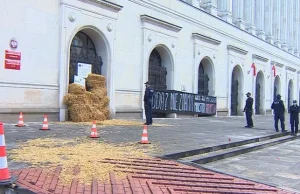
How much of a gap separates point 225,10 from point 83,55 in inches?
643

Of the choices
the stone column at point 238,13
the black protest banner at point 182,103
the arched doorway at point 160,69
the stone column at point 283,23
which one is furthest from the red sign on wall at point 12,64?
the stone column at point 283,23

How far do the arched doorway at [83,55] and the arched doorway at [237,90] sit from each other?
16255 mm

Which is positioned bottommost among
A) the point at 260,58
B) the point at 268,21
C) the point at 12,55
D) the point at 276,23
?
the point at 12,55

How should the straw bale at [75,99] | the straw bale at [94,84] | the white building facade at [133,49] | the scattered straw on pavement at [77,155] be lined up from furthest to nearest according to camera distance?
the straw bale at [94,84] → the straw bale at [75,99] → the white building facade at [133,49] → the scattered straw on pavement at [77,155]

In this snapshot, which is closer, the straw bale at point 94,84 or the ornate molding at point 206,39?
the straw bale at point 94,84

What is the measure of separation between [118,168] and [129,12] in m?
13.0

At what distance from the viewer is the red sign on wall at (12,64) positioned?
12.2 m

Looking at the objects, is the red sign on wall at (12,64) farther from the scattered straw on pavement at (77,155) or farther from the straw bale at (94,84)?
the scattered straw on pavement at (77,155)

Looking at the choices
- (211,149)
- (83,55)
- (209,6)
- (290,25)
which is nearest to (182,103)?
(83,55)

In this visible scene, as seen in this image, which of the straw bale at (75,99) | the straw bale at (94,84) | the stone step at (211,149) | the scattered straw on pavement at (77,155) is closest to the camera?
the scattered straw on pavement at (77,155)

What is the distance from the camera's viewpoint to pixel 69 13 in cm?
1434

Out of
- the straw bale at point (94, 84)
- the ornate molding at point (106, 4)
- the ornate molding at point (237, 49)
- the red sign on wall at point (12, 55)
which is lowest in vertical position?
the straw bale at point (94, 84)

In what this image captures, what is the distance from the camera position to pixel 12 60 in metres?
12.4

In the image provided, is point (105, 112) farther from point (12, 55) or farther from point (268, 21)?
point (268, 21)
